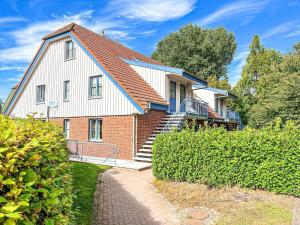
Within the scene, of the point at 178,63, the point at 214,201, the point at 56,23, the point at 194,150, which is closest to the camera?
the point at 214,201

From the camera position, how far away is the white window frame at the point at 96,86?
1791cm

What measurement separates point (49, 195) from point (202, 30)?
50412mm

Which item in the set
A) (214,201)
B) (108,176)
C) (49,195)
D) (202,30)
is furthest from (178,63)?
(49,195)

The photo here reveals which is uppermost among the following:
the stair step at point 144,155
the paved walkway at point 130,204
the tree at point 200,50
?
the tree at point 200,50

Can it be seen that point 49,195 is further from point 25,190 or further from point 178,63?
point 178,63

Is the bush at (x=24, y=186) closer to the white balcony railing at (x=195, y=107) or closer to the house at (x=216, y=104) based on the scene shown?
the white balcony railing at (x=195, y=107)

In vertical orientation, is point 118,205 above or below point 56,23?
below

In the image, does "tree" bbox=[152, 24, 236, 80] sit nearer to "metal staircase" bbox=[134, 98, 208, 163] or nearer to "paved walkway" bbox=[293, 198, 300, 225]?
"metal staircase" bbox=[134, 98, 208, 163]

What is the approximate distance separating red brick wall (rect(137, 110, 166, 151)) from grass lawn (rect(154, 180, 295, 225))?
6.71 metres

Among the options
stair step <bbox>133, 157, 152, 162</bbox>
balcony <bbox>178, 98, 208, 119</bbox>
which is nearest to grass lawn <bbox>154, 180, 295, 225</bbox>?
stair step <bbox>133, 157, 152, 162</bbox>

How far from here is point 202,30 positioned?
4912 centimetres

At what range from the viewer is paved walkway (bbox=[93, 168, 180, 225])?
21.9 feet

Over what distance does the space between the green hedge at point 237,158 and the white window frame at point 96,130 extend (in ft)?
27.6

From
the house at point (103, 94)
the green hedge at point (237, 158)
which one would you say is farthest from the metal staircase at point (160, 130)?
the green hedge at point (237, 158)
